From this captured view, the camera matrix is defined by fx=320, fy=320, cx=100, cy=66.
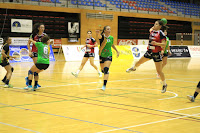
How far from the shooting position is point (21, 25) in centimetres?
2972

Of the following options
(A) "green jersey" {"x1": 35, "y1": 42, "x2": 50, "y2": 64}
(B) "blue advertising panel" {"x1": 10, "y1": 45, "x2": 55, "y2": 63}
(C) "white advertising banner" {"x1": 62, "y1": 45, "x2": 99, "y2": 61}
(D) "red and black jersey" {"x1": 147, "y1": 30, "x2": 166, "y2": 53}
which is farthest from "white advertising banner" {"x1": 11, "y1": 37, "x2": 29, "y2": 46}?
(D) "red and black jersey" {"x1": 147, "y1": 30, "x2": 166, "y2": 53}

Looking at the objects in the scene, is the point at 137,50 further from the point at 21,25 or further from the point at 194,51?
the point at 21,25

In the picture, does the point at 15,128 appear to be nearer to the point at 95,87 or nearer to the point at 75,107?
the point at 75,107

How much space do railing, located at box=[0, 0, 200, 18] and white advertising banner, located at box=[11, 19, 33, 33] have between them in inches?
67.6

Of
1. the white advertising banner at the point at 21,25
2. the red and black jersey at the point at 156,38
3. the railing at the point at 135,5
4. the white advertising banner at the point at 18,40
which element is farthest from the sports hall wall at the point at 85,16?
the red and black jersey at the point at 156,38

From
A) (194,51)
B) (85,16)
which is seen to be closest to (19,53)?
(85,16)

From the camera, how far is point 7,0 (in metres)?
28.8

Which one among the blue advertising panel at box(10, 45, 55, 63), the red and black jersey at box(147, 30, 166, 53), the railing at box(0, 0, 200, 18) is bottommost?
the blue advertising panel at box(10, 45, 55, 63)

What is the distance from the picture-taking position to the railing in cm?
3167

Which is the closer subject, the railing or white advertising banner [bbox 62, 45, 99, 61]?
white advertising banner [bbox 62, 45, 99, 61]

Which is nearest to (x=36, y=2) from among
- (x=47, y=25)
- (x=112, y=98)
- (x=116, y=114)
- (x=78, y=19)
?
(x=47, y=25)

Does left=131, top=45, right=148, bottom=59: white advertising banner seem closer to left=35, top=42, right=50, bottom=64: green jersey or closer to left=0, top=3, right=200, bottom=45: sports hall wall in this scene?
left=0, top=3, right=200, bottom=45: sports hall wall

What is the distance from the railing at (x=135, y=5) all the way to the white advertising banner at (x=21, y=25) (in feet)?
5.63

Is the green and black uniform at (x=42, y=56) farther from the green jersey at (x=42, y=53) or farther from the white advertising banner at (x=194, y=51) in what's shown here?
the white advertising banner at (x=194, y=51)
